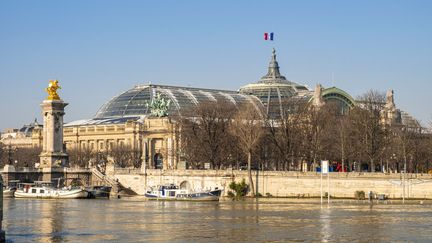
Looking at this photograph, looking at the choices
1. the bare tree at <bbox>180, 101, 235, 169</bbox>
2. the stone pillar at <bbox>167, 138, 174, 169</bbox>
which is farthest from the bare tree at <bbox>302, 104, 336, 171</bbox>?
the stone pillar at <bbox>167, 138, 174, 169</bbox>

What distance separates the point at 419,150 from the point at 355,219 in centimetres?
5776

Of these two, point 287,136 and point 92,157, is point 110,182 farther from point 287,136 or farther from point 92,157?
point 92,157

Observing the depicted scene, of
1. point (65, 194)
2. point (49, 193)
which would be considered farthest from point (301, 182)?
point (49, 193)

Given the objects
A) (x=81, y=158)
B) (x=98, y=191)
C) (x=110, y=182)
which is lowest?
(x=98, y=191)

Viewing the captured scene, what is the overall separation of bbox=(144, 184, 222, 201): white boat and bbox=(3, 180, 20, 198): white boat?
18125 millimetres

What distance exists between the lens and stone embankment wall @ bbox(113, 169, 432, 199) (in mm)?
109000

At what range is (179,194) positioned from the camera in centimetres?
11550

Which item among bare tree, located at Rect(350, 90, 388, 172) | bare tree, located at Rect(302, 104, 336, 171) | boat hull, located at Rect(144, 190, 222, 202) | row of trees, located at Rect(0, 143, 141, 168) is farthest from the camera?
row of trees, located at Rect(0, 143, 141, 168)

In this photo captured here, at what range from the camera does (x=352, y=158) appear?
126 m

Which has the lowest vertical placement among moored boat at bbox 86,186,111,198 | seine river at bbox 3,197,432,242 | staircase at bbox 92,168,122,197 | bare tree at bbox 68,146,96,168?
seine river at bbox 3,197,432,242

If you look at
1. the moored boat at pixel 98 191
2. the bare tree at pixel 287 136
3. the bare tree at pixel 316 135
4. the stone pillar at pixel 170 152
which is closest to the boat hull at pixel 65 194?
the moored boat at pixel 98 191

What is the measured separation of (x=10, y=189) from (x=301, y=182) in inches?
1426

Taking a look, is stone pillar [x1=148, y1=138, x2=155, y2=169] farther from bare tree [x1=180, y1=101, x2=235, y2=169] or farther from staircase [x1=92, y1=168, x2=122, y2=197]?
staircase [x1=92, y1=168, x2=122, y2=197]

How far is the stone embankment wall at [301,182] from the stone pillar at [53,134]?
41.6 ft
